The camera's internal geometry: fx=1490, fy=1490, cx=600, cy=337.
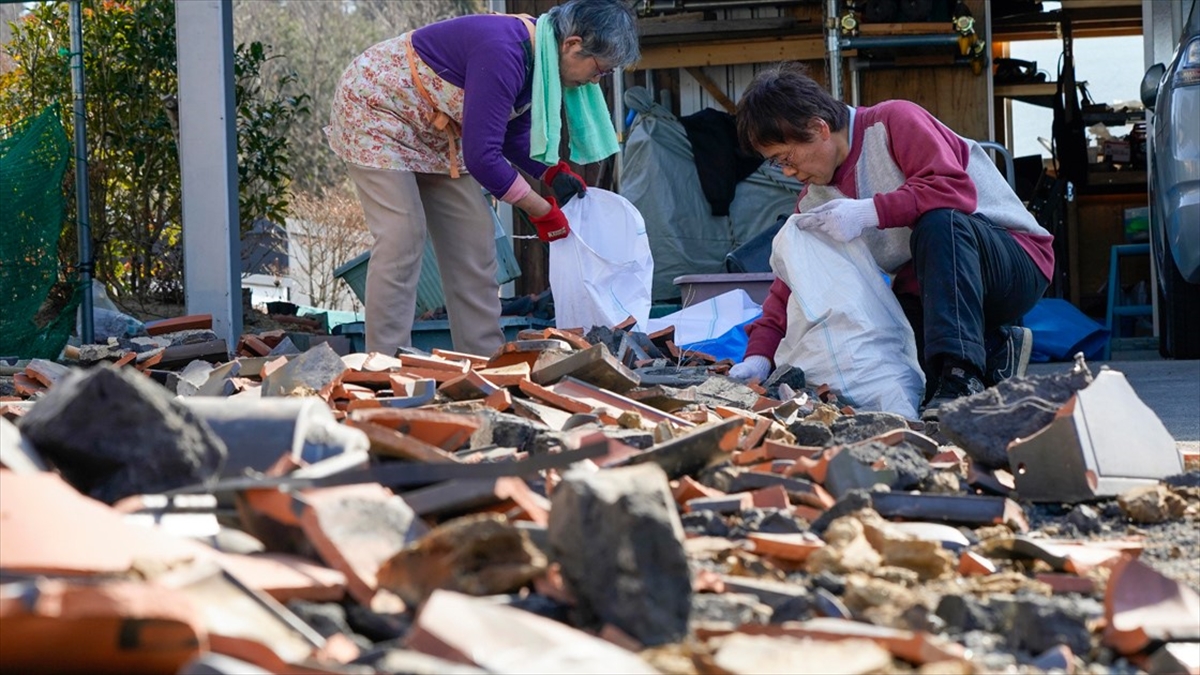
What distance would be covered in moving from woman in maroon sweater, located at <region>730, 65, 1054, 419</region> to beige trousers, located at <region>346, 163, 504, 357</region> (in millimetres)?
1062

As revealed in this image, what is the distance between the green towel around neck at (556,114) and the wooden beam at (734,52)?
4202 mm

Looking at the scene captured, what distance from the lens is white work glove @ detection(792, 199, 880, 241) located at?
4453mm

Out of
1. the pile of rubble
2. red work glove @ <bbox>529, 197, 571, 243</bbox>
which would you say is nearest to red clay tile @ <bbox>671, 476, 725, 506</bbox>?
the pile of rubble

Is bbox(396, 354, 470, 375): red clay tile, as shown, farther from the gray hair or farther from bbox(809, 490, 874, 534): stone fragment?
bbox(809, 490, 874, 534): stone fragment

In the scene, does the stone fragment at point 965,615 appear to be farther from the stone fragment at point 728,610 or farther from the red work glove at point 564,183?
the red work glove at point 564,183

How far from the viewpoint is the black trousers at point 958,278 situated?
430 cm

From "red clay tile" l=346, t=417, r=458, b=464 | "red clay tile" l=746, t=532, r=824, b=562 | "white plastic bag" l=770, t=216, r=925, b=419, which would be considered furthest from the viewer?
"white plastic bag" l=770, t=216, r=925, b=419

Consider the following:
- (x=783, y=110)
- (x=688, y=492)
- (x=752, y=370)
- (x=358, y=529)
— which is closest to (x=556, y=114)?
(x=783, y=110)

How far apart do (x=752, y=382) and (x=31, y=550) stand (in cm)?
293

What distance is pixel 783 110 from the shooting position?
4.39 meters

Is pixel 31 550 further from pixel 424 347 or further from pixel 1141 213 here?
pixel 1141 213

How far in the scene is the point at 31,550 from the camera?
193 centimetres

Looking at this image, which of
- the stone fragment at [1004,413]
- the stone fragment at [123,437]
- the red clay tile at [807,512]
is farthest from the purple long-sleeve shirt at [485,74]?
the stone fragment at [123,437]

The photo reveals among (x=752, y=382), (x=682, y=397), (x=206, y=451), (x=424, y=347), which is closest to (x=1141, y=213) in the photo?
(x=424, y=347)
